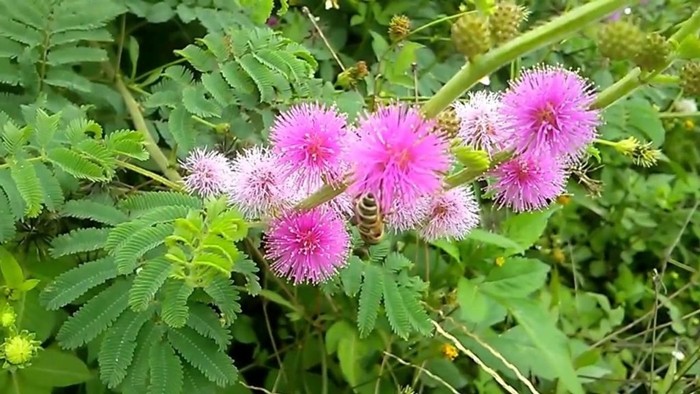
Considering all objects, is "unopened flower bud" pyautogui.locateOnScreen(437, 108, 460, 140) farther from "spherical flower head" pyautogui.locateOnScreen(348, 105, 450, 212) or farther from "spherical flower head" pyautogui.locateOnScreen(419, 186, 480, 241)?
"spherical flower head" pyautogui.locateOnScreen(419, 186, 480, 241)

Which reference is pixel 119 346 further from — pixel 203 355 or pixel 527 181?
pixel 527 181

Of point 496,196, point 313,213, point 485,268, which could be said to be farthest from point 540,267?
point 313,213

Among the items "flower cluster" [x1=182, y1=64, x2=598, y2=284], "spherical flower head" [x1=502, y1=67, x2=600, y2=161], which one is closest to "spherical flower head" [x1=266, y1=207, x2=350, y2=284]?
"flower cluster" [x1=182, y1=64, x2=598, y2=284]

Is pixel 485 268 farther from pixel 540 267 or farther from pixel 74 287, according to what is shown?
pixel 74 287

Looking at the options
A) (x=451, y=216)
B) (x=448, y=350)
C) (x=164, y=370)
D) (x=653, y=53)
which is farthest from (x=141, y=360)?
(x=653, y=53)

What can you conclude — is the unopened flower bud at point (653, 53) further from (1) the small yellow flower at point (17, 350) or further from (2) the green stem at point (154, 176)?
(1) the small yellow flower at point (17, 350)

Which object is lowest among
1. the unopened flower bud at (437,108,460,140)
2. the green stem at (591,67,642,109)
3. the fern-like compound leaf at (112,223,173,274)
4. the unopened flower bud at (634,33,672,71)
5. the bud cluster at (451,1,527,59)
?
the fern-like compound leaf at (112,223,173,274)
